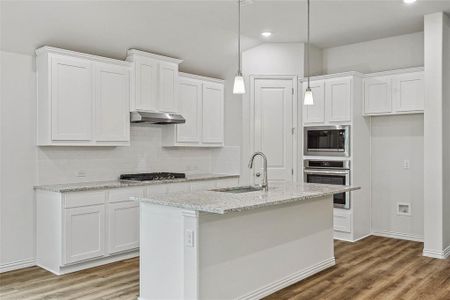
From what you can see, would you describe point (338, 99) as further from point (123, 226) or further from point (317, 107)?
point (123, 226)

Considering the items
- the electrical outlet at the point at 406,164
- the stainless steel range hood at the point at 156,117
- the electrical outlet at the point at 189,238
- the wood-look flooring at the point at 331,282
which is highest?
the stainless steel range hood at the point at 156,117

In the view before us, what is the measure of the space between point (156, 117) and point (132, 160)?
0.74m

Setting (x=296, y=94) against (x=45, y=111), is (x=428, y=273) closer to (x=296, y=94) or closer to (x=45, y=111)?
(x=296, y=94)

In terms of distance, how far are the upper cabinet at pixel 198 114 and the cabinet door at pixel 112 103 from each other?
89 centimetres

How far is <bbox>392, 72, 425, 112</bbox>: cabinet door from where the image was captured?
538 centimetres

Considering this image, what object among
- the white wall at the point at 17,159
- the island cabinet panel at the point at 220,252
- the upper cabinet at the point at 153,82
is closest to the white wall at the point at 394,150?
the island cabinet panel at the point at 220,252

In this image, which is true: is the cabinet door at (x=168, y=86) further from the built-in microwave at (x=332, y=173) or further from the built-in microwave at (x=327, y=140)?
the built-in microwave at (x=332, y=173)

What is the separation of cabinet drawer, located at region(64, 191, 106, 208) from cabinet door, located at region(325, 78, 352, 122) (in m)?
3.31

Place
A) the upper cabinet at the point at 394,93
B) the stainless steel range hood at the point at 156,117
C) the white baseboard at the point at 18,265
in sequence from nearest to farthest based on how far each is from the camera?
the white baseboard at the point at 18,265, the stainless steel range hood at the point at 156,117, the upper cabinet at the point at 394,93

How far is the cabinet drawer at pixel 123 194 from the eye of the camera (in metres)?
4.63

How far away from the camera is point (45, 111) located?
174 inches

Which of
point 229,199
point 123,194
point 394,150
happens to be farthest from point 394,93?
point 123,194

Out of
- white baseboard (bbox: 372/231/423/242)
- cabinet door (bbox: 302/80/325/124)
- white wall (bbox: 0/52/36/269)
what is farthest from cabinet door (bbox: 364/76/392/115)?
white wall (bbox: 0/52/36/269)

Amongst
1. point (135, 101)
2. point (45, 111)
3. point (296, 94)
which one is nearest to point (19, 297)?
point (45, 111)
